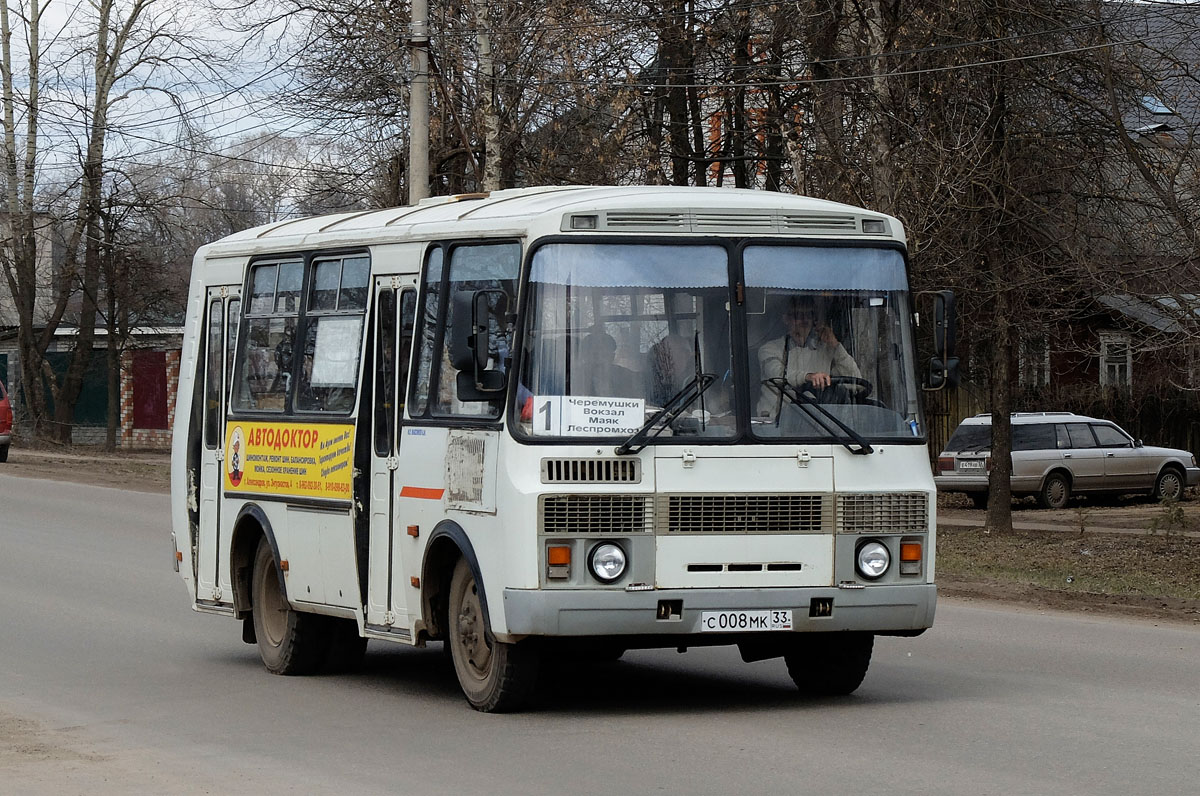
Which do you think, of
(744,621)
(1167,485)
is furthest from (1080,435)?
(744,621)

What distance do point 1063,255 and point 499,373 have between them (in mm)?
13232

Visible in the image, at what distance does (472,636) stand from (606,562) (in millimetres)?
1046

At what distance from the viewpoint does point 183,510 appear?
517 inches

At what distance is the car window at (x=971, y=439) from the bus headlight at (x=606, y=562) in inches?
886

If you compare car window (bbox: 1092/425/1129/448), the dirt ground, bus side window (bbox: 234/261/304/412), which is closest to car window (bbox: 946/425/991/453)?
the dirt ground

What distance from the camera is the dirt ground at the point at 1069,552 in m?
16.5

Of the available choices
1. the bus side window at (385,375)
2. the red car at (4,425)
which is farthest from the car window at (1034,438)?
the bus side window at (385,375)

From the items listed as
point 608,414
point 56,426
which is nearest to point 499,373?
point 608,414

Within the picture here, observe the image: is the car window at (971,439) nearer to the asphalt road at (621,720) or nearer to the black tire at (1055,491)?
the black tire at (1055,491)

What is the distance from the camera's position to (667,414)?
9.36 meters

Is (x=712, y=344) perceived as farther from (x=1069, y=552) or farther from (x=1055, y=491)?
(x=1055, y=491)

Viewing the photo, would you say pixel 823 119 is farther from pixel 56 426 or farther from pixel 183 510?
pixel 56 426

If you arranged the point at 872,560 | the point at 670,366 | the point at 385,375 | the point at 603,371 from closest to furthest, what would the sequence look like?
1. the point at 603,371
2. the point at 670,366
3. the point at 872,560
4. the point at 385,375

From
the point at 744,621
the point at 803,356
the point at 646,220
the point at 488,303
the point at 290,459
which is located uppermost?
the point at 646,220
